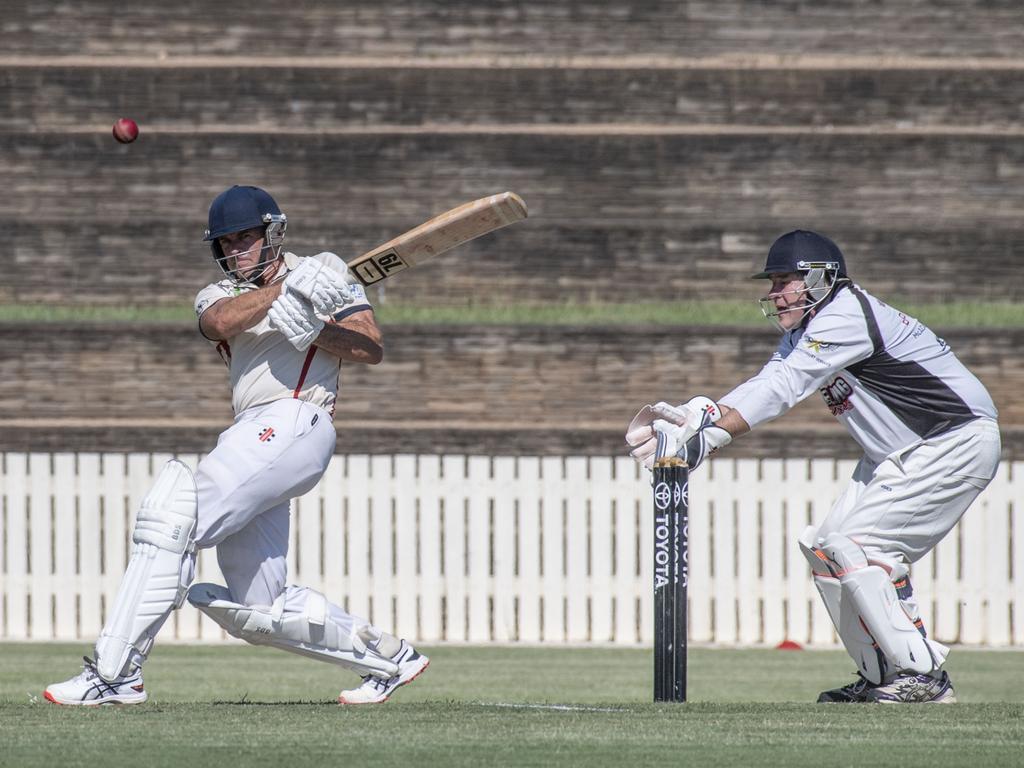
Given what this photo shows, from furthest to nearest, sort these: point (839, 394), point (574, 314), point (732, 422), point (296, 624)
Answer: point (574, 314) → point (839, 394) → point (296, 624) → point (732, 422)

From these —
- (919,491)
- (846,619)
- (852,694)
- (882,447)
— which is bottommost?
(852,694)

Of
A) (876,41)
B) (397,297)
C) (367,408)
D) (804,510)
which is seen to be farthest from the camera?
(876,41)

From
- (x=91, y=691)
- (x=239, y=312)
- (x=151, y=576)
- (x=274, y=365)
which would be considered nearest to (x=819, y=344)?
(x=274, y=365)

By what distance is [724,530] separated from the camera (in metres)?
11.1

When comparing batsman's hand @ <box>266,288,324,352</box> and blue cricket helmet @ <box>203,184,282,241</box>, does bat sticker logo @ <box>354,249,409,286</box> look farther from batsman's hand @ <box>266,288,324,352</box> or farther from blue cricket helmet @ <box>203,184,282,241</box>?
batsman's hand @ <box>266,288,324,352</box>

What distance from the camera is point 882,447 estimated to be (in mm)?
5953

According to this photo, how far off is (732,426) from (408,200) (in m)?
9.39

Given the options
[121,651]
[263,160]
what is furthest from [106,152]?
[121,651]

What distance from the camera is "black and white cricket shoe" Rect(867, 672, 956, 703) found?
577 cm

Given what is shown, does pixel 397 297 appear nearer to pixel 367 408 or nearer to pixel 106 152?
pixel 367 408

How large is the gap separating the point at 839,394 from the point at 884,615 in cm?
77

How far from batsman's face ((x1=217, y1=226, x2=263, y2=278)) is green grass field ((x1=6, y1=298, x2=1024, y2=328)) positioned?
7373 millimetres

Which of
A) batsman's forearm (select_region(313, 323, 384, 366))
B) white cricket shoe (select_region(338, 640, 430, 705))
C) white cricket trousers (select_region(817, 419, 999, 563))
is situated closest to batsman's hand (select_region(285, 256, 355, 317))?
batsman's forearm (select_region(313, 323, 384, 366))

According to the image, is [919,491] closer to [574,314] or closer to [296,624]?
[296,624]
